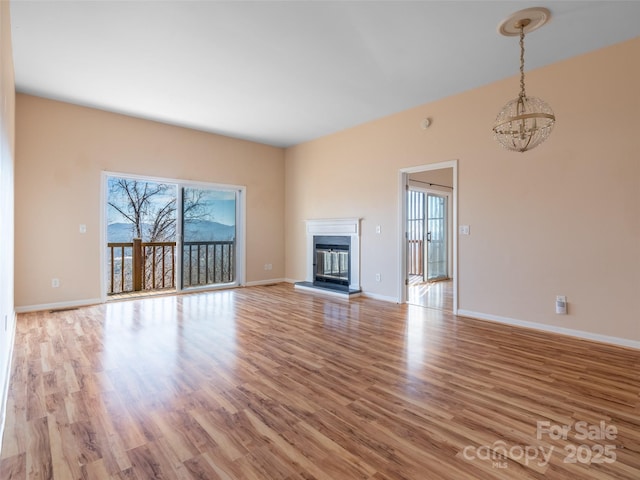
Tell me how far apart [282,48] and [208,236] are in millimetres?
3850

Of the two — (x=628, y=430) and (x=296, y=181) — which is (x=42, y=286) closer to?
(x=296, y=181)

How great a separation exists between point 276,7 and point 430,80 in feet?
6.68

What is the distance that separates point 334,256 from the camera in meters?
5.89

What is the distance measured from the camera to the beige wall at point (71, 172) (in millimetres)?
4160

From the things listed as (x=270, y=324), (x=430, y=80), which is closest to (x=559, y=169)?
(x=430, y=80)

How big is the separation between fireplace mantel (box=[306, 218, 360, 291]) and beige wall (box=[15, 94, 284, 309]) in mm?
2290

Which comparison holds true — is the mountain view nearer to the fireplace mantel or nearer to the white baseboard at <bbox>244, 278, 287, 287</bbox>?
the white baseboard at <bbox>244, 278, 287, 287</bbox>

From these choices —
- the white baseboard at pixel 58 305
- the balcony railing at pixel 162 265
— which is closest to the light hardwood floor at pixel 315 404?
the white baseboard at pixel 58 305

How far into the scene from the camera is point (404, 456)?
1503 mm

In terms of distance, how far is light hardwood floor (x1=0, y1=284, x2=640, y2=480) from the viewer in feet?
4.77

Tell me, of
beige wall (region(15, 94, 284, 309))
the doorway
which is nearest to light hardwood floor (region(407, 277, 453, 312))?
the doorway

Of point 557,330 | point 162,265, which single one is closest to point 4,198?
point 162,265

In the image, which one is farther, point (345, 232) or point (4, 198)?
point (345, 232)

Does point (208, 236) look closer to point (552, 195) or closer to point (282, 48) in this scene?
point (282, 48)
